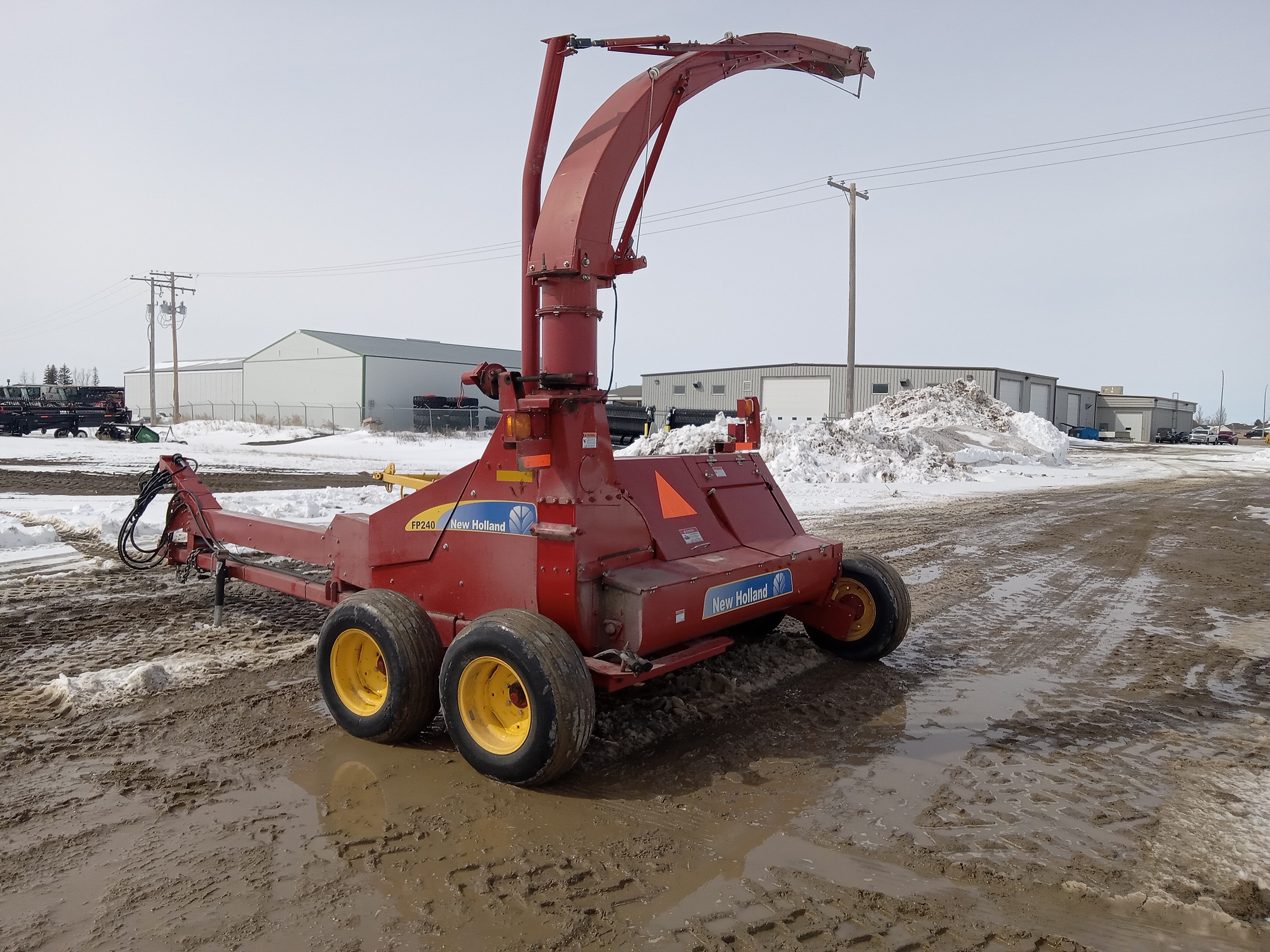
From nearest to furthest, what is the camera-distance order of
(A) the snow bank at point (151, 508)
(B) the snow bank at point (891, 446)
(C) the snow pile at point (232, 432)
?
(A) the snow bank at point (151, 508)
(B) the snow bank at point (891, 446)
(C) the snow pile at point (232, 432)

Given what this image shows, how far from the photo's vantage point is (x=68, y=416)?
29.9 meters

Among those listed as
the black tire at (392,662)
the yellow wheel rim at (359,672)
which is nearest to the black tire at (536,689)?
the black tire at (392,662)

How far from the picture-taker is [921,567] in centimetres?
880

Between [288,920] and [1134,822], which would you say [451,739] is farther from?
[1134,822]

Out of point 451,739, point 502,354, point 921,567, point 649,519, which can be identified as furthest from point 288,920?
point 502,354

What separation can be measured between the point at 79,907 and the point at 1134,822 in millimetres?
3938

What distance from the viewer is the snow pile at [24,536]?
27.3ft

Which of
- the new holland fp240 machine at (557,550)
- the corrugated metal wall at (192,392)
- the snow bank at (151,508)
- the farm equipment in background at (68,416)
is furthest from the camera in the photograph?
the corrugated metal wall at (192,392)

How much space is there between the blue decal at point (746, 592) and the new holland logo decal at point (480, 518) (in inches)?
38.9

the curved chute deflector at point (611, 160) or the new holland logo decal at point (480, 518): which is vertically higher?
the curved chute deflector at point (611, 160)

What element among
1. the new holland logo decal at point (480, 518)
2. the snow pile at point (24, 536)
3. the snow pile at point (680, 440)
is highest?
the snow pile at point (680, 440)

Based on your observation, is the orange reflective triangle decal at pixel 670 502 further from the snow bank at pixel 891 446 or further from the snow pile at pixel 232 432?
the snow pile at pixel 232 432

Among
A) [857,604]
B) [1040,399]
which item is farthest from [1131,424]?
[857,604]

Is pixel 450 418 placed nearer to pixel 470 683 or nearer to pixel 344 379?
pixel 344 379
